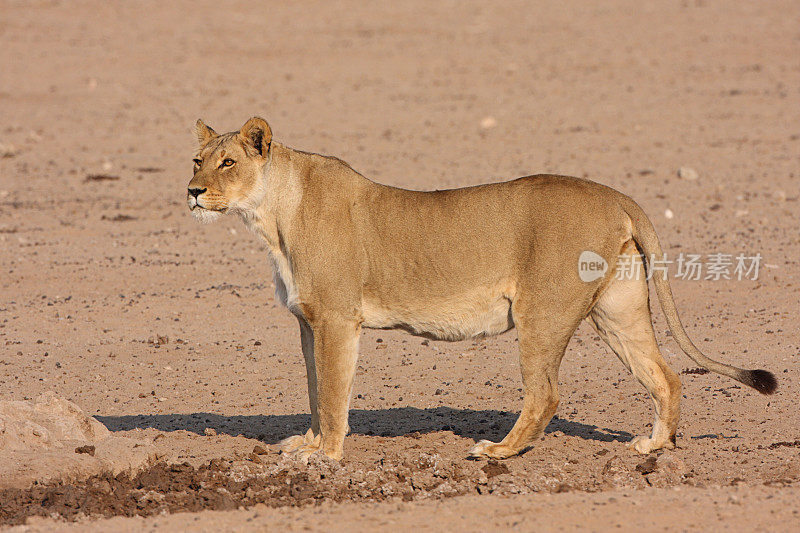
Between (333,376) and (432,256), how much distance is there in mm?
968

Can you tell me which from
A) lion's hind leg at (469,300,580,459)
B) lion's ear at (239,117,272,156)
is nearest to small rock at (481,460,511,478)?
lion's hind leg at (469,300,580,459)

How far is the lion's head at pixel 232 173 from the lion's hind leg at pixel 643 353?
232 centimetres

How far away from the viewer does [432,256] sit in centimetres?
697

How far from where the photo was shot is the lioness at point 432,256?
268 inches

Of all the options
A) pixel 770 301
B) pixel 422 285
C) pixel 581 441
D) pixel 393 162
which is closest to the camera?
pixel 422 285

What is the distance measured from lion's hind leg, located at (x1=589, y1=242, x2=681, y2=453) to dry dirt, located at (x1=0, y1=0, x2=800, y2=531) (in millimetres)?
215

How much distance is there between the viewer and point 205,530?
18.0 ft

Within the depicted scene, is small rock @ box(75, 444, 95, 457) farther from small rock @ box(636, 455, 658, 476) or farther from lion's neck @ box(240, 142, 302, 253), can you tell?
small rock @ box(636, 455, 658, 476)

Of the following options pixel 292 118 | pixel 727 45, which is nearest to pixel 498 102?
pixel 292 118

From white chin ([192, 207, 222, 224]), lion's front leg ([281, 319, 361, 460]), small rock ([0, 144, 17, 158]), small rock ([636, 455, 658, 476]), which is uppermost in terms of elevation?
small rock ([0, 144, 17, 158])

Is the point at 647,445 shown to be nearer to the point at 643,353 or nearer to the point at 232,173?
the point at 643,353

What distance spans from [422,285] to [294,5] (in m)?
24.2

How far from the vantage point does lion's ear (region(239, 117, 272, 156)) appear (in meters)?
6.84

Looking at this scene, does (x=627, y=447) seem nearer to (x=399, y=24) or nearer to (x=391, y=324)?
(x=391, y=324)
